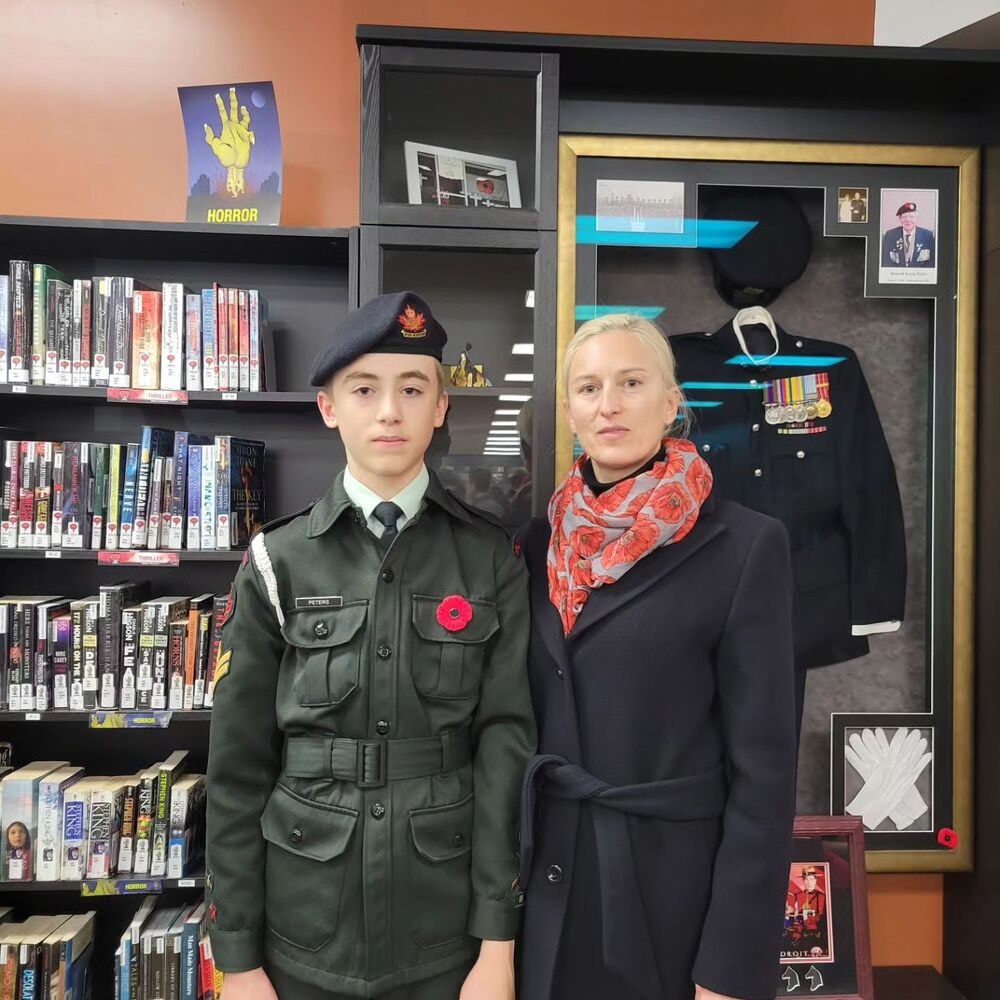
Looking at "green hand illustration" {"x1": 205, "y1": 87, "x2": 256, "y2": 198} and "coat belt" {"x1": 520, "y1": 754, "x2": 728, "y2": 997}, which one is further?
"green hand illustration" {"x1": 205, "y1": 87, "x2": 256, "y2": 198}

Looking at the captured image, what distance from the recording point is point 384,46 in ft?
6.13

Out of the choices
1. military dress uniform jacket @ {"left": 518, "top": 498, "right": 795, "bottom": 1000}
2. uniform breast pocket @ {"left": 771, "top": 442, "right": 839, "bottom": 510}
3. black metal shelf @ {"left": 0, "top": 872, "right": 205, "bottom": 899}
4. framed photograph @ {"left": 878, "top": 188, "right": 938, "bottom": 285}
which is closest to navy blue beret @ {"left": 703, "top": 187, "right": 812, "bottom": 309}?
framed photograph @ {"left": 878, "top": 188, "right": 938, "bottom": 285}

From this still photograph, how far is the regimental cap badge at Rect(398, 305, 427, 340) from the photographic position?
1.34 metres

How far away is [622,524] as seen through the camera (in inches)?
51.2

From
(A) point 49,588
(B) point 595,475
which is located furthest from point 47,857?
(B) point 595,475

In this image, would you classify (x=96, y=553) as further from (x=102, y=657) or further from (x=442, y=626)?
(x=442, y=626)

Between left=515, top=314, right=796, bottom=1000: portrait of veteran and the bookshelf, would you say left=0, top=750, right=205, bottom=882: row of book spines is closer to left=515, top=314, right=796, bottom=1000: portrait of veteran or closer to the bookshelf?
the bookshelf

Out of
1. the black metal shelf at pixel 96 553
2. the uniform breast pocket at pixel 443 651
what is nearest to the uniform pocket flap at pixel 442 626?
the uniform breast pocket at pixel 443 651

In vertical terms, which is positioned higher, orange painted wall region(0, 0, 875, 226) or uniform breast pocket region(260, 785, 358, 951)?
orange painted wall region(0, 0, 875, 226)

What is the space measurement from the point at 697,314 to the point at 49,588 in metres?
2.10

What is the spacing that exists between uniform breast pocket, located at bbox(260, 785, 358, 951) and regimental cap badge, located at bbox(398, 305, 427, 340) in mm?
822

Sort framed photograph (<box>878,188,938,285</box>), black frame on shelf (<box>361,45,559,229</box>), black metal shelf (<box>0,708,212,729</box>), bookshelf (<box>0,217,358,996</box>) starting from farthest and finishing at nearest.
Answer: bookshelf (<box>0,217,358,996</box>), framed photograph (<box>878,188,938,285</box>), black metal shelf (<box>0,708,212,729</box>), black frame on shelf (<box>361,45,559,229</box>)

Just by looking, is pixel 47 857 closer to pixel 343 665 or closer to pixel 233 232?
pixel 343 665

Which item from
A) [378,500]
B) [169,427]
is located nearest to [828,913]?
[378,500]
